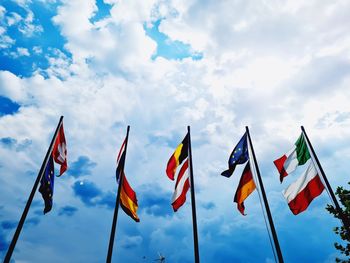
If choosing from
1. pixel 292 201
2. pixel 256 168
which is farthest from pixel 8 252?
pixel 292 201

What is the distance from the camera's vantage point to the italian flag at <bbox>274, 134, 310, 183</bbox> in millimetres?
13836

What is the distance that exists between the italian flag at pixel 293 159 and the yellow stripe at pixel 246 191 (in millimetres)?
1891

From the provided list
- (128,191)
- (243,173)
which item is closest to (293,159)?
(243,173)

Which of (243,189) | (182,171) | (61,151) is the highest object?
(61,151)

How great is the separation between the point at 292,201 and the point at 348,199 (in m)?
11.4

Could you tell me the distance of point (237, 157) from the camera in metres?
14.6

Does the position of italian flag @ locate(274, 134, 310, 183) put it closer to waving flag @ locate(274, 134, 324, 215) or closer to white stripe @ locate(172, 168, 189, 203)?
waving flag @ locate(274, 134, 324, 215)

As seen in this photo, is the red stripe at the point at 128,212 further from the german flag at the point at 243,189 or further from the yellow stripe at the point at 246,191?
the yellow stripe at the point at 246,191

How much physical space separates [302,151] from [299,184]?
2.29 m

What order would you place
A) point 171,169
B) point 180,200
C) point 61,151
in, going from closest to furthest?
point 180,200 → point 61,151 → point 171,169

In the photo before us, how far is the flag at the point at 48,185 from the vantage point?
12.7 meters

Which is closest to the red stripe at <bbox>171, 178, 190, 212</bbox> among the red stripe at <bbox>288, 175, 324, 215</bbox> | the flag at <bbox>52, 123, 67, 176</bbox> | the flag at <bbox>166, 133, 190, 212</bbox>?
the flag at <bbox>166, 133, 190, 212</bbox>

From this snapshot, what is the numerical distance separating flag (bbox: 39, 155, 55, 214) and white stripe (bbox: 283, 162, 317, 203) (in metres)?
11.9

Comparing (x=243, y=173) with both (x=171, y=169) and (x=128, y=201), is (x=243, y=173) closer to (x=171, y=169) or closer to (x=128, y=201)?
(x=171, y=169)
